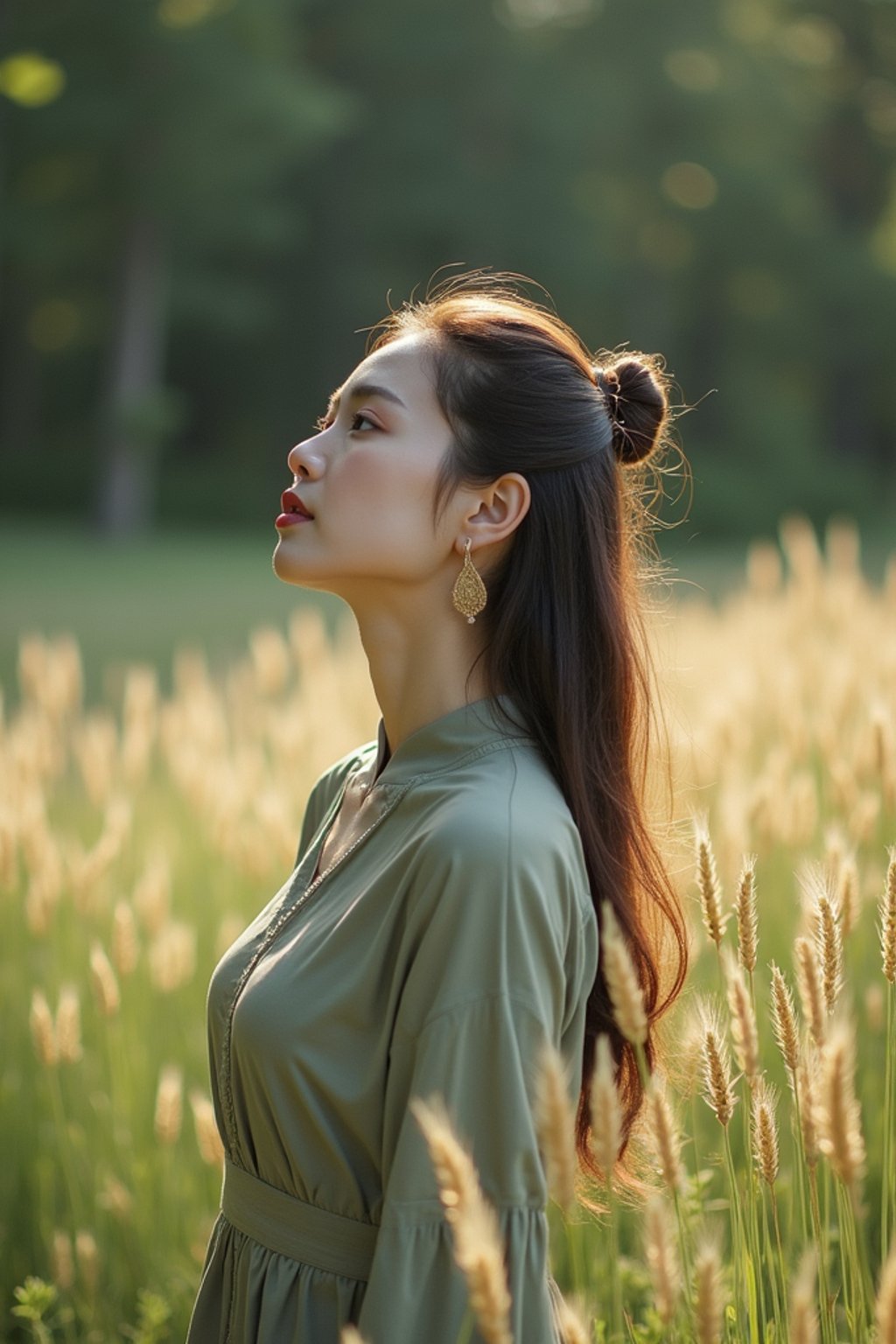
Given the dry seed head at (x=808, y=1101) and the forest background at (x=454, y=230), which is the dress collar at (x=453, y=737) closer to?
the dry seed head at (x=808, y=1101)

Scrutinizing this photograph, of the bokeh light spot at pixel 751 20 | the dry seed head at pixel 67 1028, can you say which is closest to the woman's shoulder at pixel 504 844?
the dry seed head at pixel 67 1028

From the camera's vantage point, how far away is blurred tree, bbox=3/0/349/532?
19.8 metres

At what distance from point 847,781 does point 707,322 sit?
3151cm

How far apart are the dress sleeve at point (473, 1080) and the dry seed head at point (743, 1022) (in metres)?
0.22

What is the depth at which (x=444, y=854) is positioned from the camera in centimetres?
140

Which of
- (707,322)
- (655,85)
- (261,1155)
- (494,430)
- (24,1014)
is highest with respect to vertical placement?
(655,85)

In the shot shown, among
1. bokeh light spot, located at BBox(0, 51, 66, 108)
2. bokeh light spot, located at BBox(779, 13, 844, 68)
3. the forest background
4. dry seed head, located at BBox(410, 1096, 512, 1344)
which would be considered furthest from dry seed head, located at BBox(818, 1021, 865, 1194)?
bokeh light spot, located at BBox(779, 13, 844, 68)

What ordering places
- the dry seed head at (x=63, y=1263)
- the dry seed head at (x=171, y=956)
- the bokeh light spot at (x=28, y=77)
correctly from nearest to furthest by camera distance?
the bokeh light spot at (x=28, y=77)
the dry seed head at (x=63, y=1263)
the dry seed head at (x=171, y=956)

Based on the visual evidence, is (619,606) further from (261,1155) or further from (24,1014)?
(24,1014)

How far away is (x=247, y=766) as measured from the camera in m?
3.63

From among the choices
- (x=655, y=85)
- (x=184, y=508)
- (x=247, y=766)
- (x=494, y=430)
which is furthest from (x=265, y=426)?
(x=494, y=430)

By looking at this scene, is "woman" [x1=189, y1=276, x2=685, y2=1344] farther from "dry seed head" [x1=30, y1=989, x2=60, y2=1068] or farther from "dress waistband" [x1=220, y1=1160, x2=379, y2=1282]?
"dry seed head" [x1=30, y1=989, x2=60, y2=1068]

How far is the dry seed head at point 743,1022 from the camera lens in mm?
1144

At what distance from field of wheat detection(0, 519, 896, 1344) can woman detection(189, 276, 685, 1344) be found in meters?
0.13
